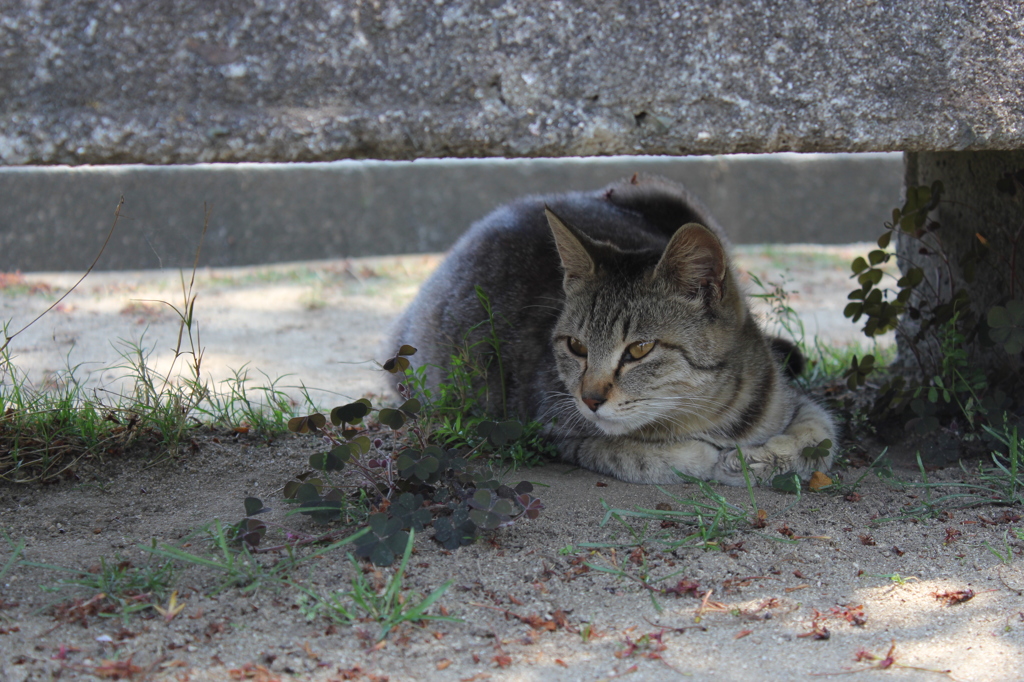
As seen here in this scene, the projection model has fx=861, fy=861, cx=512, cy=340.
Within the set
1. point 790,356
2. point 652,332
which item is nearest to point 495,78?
point 652,332

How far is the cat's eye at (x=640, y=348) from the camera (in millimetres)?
2771

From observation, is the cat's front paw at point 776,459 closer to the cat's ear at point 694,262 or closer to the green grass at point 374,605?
the cat's ear at point 694,262

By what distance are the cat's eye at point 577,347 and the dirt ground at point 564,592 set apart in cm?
41

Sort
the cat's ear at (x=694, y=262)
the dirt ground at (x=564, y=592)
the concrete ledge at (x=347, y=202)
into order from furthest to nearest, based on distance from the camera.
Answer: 1. the concrete ledge at (x=347, y=202)
2. the cat's ear at (x=694, y=262)
3. the dirt ground at (x=564, y=592)

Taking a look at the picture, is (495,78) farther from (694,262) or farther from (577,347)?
(577,347)

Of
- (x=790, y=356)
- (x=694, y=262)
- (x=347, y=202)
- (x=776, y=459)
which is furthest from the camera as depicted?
(x=347, y=202)

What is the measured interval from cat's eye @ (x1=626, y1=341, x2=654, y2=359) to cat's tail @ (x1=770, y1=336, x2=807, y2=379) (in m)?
0.81

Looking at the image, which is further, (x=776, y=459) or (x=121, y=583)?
(x=776, y=459)

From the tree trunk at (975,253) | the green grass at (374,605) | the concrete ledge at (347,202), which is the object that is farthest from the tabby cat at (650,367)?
the concrete ledge at (347,202)

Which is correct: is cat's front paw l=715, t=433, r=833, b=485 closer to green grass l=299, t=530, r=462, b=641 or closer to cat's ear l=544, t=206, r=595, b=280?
cat's ear l=544, t=206, r=595, b=280

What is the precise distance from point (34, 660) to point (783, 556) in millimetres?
1722

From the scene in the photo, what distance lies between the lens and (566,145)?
2209 mm

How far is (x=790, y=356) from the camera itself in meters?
3.54

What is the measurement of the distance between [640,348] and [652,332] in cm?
6
